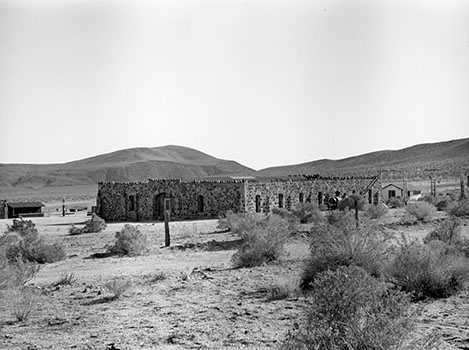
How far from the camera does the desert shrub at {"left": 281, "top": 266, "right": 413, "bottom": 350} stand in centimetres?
599

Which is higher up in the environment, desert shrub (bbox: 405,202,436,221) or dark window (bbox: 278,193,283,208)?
dark window (bbox: 278,193,283,208)

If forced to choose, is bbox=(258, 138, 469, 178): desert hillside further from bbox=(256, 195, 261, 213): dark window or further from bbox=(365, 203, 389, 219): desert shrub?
bbox=(365, 203, 389, 219): desert shrub

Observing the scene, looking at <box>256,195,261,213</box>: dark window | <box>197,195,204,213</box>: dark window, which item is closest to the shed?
<box>197,195,204,213</box>: dark window

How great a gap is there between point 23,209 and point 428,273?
40.0m

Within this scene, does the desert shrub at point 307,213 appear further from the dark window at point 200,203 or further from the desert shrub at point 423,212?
the dark window at point 200,203

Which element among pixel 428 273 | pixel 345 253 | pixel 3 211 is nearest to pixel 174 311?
pixel 345 253

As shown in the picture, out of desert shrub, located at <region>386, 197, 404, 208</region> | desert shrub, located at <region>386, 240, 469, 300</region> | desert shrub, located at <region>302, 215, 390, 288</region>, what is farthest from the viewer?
desert shrub, located at <region>386, 197, 404, 208</region>

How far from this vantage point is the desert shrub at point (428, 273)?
36.3 feet

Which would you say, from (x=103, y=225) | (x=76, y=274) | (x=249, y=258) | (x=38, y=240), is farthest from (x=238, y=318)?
(x=103, y=225)

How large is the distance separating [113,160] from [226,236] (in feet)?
424

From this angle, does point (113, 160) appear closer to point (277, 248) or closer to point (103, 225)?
point (103, 225)

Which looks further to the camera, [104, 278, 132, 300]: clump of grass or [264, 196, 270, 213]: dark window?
[264, 196, 270, 213]: dark window

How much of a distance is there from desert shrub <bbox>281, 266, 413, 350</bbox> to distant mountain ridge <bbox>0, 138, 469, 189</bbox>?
77.8 metres

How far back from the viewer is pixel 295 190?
40.2 meters
